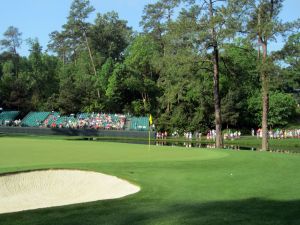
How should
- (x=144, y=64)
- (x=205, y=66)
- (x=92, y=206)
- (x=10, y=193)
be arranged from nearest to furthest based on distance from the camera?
(x=92, y=206) < (x=10, y=193) < (x=205, y=66) < (x=144, y=64)

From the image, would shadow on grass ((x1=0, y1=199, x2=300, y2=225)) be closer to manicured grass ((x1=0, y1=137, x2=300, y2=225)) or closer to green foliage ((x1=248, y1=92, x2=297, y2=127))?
manicured grass ((x1=0, y1=137, x2=300, y2=225))

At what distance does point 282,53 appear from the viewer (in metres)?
27.3

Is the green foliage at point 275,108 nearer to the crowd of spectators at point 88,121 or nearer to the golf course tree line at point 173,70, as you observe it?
the golf course tree line at point 173,70

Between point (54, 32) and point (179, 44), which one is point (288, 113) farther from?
point (54, 32)

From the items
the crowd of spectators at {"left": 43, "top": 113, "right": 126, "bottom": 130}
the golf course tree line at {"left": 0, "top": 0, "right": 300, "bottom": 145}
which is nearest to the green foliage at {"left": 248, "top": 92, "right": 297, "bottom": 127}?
the golf course tree line at {"left": 0, "top": 0, "right": 300, "bottom": 145}

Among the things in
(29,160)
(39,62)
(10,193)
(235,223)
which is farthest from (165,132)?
(235,223)

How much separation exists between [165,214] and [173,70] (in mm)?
23229

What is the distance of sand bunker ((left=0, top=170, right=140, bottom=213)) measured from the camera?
10617mm

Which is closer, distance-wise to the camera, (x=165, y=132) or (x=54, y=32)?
(x=165, y=132)

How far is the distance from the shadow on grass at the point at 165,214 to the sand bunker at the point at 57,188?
208 cm

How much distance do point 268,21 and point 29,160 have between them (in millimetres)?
17469

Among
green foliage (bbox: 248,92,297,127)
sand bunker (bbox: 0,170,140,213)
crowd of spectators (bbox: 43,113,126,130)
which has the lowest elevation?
sand bunker (bbox: 0,170,140,213)

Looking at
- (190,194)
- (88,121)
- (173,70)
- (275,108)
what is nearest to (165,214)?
(190,194)

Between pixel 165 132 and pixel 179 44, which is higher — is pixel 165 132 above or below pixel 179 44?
below
